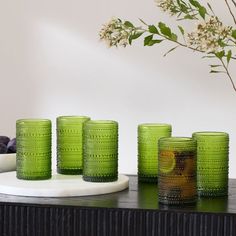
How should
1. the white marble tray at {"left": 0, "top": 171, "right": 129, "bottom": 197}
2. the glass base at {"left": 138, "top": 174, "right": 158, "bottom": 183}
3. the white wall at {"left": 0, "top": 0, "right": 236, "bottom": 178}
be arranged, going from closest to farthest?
the white marble tray at {"left": 0, "top": 171, "right": 129, "bottom": 197} < the glass base at {"left": 138, "top": 174, "right": 158, "bottom": 183} < the white wall at {"left": 0, "top": 0, "right": 236, "bottom": 178}

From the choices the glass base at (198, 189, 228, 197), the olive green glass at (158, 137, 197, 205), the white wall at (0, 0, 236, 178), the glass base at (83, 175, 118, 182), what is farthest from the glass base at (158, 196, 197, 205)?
the white wall at (0, 0, 236, 178)

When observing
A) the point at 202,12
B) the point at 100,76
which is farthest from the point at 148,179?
the point at 100,76

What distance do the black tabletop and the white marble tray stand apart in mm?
13

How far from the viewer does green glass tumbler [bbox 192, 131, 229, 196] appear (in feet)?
5.19

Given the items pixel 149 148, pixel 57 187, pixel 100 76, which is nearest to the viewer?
pixel 57 187

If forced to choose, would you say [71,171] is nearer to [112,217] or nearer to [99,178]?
[99,178]

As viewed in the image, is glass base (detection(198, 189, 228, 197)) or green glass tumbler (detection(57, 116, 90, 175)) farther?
green glass tumbler (detection(57, 116, 90, 175))

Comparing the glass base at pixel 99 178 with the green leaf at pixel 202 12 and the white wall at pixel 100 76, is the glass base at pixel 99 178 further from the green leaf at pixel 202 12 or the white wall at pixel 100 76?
the white wall at pixel 100 76

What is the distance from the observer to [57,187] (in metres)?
1.57

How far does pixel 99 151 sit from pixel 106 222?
0.77 feet

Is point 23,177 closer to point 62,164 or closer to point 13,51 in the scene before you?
point 62,164

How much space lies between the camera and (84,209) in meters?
1.44

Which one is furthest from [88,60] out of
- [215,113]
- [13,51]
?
[215,113]

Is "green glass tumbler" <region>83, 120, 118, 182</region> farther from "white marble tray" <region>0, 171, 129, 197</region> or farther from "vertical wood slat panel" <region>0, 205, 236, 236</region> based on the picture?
"vertical wood slat panel" <region>0, 205, 236, 236</region>
